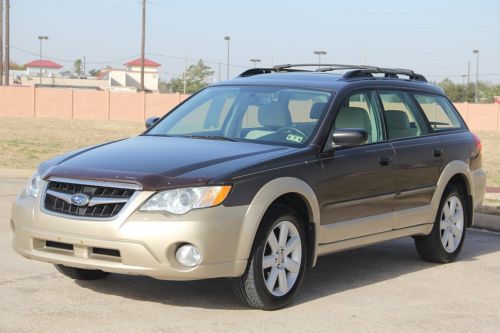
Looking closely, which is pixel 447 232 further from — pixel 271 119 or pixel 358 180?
pixel 271 119

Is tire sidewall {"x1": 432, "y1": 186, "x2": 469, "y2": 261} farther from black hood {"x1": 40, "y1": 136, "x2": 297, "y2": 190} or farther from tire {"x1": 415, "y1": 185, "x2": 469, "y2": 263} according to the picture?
black hood {"x1": 40, "y1": 136, "x2": 297, "y2": 190}

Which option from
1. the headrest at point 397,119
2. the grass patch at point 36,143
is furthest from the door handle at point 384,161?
the grass patch at point 36,143

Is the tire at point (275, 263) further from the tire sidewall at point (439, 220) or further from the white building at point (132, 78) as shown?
the white building at point (132, 78)

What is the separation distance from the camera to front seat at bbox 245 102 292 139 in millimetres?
6996

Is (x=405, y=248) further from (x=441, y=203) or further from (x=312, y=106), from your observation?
(x=312, y=106)

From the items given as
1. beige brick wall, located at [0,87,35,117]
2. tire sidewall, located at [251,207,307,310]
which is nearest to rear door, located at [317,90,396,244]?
tire sidewall, located at [251,207,307,310]

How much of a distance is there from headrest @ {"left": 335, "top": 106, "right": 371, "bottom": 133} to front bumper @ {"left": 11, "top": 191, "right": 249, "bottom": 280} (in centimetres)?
164

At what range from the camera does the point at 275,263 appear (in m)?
6.21

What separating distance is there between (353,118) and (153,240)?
2.40 meters

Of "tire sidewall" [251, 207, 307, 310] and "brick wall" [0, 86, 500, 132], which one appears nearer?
"tire sidewall" [251, 207, 307, 310]

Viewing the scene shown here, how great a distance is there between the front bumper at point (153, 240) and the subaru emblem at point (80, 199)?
0.11m

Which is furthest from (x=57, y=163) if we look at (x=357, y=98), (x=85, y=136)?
(x=85, y=136)

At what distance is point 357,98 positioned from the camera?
746cm

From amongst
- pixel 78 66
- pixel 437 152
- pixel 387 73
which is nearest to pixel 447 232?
pixel 437 152
